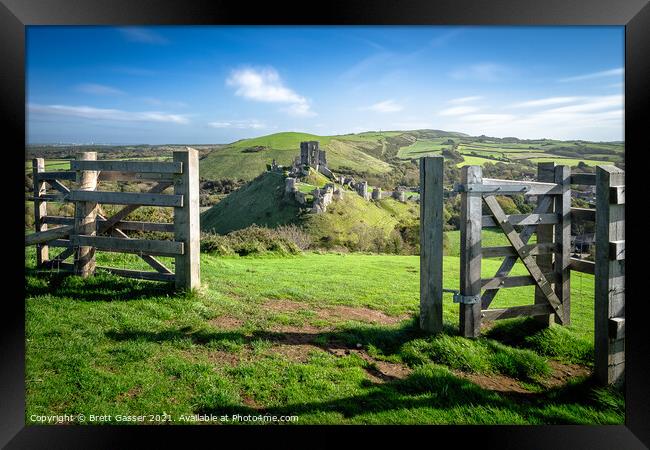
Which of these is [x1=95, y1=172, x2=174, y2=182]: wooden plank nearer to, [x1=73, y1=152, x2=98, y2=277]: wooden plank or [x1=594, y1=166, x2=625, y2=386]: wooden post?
[x1=73, y1=152, x2=98, y2=277]: wooden plank

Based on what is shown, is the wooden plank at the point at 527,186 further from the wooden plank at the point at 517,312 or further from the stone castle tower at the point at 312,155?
the stone castle tower at the point at 312,155

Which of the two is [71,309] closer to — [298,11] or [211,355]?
[211,355]

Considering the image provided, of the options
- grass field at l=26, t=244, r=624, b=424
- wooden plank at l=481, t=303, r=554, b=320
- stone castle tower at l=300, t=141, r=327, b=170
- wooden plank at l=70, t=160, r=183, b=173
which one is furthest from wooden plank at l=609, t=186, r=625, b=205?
stone castle tower at l=300, t=141, r=327, b=170

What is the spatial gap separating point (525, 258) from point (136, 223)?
587cm

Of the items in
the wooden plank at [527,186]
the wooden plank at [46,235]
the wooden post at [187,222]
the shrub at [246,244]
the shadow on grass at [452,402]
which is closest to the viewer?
the shadow on grass at [452,402]

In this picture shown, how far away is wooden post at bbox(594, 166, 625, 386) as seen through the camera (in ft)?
13.3

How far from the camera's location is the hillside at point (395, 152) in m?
7.60

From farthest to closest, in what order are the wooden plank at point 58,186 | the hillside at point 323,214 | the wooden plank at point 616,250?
the hillside at point 323,214, the wooden plank at point 58,186, the wooden plank at point 616,250

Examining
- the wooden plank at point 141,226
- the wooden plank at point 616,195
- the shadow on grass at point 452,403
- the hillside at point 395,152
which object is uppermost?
the hillside at point 395,152

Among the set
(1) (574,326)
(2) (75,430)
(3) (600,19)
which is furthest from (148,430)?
(3) (600,19)

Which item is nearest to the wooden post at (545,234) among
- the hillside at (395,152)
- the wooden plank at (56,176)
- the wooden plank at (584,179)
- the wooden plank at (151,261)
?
the wooden plank at (584,179)

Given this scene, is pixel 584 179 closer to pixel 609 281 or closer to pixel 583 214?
pixel 583 214

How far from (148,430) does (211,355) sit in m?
0.89

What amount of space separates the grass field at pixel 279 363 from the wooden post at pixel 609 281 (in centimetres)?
30
